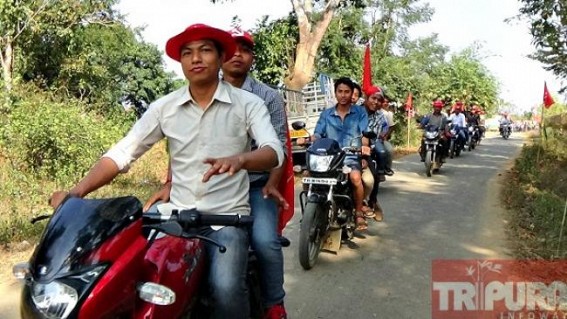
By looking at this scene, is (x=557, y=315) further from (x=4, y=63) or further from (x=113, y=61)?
(x=113, y=61)

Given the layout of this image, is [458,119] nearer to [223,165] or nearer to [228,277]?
[228,277]

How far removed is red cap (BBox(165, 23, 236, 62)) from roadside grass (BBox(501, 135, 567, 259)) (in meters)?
4.31

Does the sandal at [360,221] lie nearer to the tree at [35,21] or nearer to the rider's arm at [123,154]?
the rider's arm at [123,154]

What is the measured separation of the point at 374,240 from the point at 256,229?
3.66m

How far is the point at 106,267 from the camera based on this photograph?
1.60 m

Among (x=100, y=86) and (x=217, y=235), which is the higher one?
(x=100, y=86)

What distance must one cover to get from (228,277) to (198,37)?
1041 mm

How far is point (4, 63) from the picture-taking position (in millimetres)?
12641

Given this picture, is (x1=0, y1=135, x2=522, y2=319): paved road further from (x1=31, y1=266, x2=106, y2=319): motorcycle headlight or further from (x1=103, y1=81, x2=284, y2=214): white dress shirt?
(x1=31, y1=266, x2=106, y2=319): motorcycle headlight

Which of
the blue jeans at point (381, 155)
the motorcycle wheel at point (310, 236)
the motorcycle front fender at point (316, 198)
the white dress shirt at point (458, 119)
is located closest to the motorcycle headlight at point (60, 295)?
the motorcycle wheel at point (310, 236)

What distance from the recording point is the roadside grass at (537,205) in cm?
573

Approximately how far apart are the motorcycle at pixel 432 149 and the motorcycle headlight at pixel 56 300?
1086cm

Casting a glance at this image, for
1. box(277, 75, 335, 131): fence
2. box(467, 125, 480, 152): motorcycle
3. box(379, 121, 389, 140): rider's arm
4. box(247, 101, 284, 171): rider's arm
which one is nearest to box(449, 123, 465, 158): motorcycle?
box(467, 125, 480, 152): motorcycle

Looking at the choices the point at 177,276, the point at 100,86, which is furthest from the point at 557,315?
the point at 100,86
